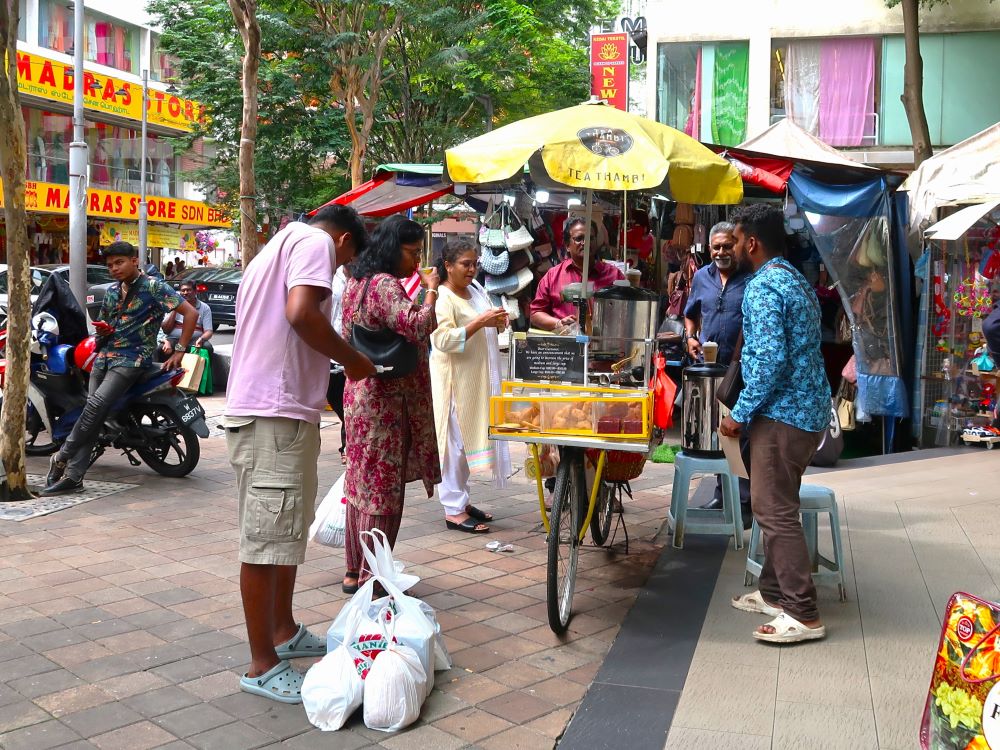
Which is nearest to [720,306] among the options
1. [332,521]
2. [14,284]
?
[332,521]

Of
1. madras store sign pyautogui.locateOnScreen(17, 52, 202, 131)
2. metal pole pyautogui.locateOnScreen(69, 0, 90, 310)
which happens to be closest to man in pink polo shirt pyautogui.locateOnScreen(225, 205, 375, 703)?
metal pole pyautogui.locateOnScreen(69, 0, 90, 310)

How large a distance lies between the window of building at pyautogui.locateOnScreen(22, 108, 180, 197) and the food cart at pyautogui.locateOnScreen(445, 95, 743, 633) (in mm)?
25975

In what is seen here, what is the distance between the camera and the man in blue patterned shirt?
4211 mm

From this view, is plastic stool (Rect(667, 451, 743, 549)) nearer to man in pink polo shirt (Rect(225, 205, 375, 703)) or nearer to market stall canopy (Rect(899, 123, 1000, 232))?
man in pink polo shirt (Rect(225, 205, 375, 703))

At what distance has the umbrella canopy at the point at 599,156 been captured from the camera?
4859 millimetres

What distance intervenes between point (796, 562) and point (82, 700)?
2.82 metres

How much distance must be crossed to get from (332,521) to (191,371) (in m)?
3.68

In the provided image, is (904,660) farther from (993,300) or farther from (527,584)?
(993,300)

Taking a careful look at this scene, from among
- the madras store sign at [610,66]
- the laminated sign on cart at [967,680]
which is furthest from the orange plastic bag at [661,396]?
the madras store sign at [610,66]

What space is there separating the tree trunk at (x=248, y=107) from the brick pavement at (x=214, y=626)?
5.39 meters

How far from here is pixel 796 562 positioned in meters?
4.32

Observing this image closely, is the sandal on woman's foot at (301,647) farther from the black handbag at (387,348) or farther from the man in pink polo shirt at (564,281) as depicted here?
the man in pink polo shirt at (564,281)

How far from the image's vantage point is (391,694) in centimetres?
347

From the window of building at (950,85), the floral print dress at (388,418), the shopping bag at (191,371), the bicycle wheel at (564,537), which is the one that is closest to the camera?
the bicycle wheel at (564,537)
